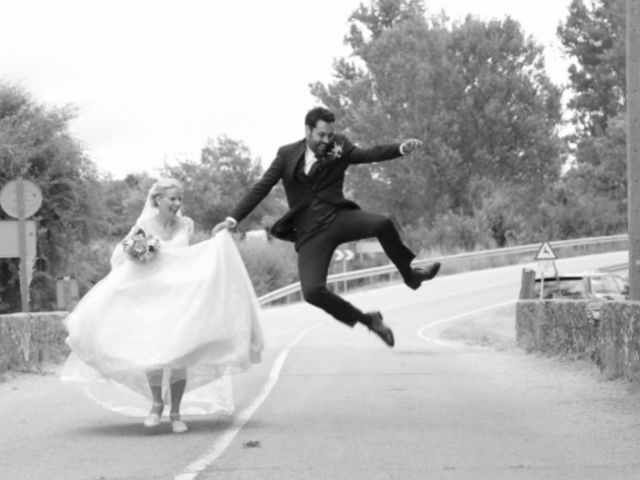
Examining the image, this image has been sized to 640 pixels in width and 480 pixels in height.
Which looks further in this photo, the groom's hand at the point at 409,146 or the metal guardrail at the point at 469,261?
the metal guardrail at the point at 469,261

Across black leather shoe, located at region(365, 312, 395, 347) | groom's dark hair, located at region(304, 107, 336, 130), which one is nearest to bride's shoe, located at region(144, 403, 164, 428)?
black leather shoe, located at region(365, 312, 395, 347)

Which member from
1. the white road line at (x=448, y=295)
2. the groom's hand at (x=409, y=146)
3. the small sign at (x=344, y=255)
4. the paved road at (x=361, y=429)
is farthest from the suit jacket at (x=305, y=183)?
the small sign at (x=344, y=255)

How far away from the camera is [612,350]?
15461 mm

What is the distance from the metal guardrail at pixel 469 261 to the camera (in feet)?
167

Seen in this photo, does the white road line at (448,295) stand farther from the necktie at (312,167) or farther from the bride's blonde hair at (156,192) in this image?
the bride's blonde hair at (156,192)

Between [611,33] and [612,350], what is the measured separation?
70.3 metres

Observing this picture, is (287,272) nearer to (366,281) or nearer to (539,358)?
(366,281)

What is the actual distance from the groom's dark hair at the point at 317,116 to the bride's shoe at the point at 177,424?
2762mm

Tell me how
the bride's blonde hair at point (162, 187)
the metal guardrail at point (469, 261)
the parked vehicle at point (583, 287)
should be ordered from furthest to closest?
the metal guardrail at point (469, 261)
the parked vehicle at point (583, 287)
the bride's blonde hair at point (162, 187)

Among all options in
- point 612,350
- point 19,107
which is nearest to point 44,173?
point 19,107

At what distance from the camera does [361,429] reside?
10.6m

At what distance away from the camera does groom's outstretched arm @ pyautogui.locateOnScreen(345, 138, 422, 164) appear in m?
11.6

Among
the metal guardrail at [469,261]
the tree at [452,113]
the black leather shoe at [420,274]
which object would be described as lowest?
the metal guardrail at [469,261]

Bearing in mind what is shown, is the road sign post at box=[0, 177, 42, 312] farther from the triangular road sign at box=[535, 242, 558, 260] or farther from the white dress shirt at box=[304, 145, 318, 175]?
the triangular road sign at box=[535, 242, 558, 260]
